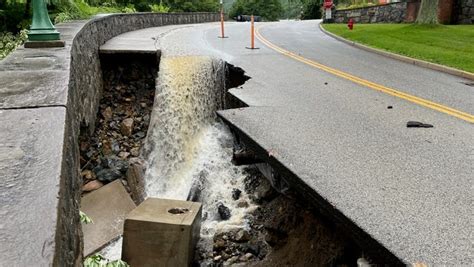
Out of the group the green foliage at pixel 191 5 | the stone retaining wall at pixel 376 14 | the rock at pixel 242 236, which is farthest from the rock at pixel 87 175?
the green foliage at pixel 191 5

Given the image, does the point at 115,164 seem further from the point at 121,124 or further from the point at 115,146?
the point at 121,124

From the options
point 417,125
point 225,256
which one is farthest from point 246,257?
point 417,125

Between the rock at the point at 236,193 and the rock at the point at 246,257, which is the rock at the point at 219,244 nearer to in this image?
the rock at the point at 246,257

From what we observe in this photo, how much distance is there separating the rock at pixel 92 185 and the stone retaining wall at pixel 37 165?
2.29 meters

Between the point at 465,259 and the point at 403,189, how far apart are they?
3.68 ft

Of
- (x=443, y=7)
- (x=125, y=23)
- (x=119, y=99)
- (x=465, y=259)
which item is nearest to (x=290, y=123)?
(x=465, y=259)

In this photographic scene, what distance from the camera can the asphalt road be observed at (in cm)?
342

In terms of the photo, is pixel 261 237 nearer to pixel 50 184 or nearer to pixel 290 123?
pixel 290 123

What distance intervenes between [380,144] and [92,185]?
458cm

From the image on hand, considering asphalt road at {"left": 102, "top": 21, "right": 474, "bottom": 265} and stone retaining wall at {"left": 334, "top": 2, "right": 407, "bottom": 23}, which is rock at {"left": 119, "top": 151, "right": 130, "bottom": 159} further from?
stone retaining wall at {"left": 334, "top": 2, "right": 407, "bottom": 23}

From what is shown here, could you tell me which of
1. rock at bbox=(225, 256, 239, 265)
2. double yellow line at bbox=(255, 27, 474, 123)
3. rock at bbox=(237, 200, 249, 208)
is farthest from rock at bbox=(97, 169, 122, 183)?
double yellow line at bbox=(255, 27, 474, 123)

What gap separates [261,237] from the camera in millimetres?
5793

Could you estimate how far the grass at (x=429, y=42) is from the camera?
12.5 m

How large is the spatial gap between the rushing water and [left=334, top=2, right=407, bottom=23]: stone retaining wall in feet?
54.7
